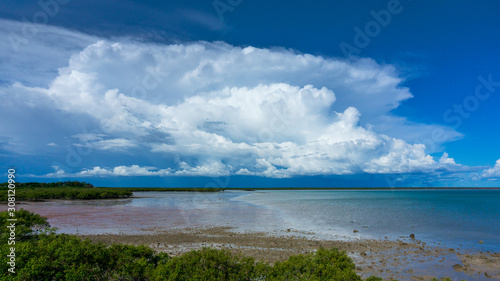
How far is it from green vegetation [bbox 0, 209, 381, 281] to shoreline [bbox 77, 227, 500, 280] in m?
4.46

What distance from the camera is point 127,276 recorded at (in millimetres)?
7988

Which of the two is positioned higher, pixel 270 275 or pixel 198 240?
pixel 270 275

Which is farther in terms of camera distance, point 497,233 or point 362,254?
point 497,233

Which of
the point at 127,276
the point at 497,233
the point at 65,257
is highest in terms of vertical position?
the point at 65,257

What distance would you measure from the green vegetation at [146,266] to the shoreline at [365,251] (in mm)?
4456

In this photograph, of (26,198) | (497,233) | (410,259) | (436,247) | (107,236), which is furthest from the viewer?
(26,198)

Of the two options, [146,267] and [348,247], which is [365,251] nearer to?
[348,247]

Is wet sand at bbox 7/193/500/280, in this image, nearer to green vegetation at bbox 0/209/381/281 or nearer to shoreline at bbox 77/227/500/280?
shoreline at bbox 77/227/500/280

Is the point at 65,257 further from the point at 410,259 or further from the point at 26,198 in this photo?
the point at 26,198

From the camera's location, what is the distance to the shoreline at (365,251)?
47.5 feet

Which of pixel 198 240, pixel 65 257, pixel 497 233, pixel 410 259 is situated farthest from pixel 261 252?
pixel 497 233

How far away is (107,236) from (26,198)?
67739 millimetres

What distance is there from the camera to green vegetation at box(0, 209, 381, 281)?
24.4 feet

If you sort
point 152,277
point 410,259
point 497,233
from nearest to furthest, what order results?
point 152,277 < point 410,259 < point 497,233
